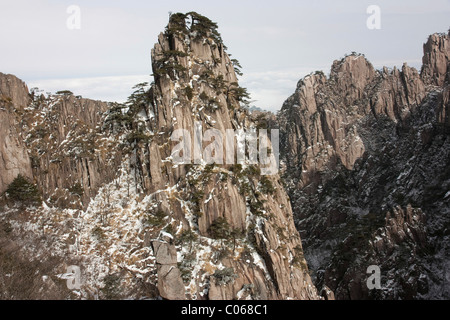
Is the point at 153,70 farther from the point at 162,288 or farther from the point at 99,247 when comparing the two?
the point at 162,288

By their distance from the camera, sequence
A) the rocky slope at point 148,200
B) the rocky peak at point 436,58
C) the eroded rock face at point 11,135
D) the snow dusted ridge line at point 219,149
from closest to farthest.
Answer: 1. the rocky slope at point 148,200
2. the eroded rock face at point 11,135
3. the snow dusted ridge line at point 219,149
4. the rocky peak at point 436,58

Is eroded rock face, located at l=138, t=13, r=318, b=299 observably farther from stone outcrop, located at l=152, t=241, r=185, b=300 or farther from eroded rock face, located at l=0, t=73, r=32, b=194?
eroded rock face, located at l=0, t=73, r=32, b=194

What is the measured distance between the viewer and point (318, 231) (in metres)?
109

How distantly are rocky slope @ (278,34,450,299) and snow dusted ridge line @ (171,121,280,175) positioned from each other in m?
46.5

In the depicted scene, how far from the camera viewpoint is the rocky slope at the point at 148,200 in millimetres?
37094

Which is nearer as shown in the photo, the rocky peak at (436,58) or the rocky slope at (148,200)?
the rocky slope at (148,200)

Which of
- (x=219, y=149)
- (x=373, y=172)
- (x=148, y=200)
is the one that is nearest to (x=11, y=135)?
(x=148, y=200)

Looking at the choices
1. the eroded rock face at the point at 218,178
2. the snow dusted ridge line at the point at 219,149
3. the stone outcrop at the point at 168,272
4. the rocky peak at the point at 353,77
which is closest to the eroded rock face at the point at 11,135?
the eroded rock face at the point at 218,178

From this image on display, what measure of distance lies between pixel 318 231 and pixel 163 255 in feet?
272

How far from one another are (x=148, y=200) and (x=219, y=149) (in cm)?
1273

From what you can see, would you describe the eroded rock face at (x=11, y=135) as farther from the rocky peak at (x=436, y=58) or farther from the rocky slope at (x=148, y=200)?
the rocky peak at (x=436, y=58)

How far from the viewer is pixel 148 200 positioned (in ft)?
144

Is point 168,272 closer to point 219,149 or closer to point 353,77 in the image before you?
point 219,149

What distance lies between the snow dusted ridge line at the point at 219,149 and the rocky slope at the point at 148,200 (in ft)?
2.76
